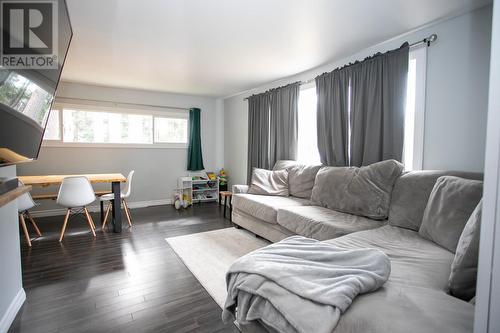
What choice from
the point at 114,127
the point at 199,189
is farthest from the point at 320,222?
the point at 114,127

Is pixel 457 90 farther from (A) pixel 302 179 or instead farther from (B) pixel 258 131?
(B) pixel 258 131

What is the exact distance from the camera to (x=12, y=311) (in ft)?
5.77

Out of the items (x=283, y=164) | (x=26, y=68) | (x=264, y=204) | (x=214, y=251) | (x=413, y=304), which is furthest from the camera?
(x=283, y=164)

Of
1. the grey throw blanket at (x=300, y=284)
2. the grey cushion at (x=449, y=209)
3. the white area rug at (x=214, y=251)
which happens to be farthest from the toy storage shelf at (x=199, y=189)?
the grey cushion at (x=449, y=209)

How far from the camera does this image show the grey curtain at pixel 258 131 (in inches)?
172

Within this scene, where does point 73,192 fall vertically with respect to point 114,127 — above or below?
below

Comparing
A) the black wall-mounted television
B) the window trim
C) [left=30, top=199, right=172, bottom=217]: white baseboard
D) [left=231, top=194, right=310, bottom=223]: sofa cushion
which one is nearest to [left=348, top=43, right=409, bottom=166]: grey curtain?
the window trim

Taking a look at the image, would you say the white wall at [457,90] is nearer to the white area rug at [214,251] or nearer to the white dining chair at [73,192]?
the white area rug at [214,251]

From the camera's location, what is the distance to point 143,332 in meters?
1.64

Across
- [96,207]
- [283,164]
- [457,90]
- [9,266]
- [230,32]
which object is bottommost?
[96,207]

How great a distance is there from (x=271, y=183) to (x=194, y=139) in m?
2.52

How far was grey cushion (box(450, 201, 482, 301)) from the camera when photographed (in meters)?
1.12

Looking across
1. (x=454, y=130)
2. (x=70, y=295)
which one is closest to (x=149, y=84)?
(x=70, y=295)

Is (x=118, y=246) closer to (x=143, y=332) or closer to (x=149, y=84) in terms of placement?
(x=143, y=332)
